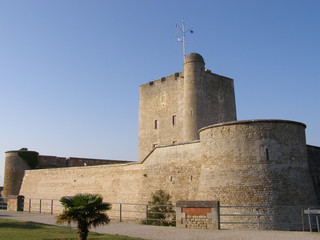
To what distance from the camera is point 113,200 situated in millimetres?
22625

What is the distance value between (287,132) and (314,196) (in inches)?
142

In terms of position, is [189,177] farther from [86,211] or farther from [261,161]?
[86,211]

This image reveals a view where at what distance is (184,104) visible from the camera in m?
25.3

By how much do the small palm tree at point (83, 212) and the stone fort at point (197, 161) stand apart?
24.8 ft

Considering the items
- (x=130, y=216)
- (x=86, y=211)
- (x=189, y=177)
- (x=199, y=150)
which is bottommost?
(x=130, y=216)

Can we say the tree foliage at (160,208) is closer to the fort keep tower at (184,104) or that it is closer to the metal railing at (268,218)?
the metal railing at (268,218)

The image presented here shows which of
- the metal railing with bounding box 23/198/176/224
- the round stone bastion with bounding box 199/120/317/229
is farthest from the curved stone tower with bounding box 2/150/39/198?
the round stone bastion with bounding box 199/120/317/229

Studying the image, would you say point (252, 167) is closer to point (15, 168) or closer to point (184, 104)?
point (184, 104)

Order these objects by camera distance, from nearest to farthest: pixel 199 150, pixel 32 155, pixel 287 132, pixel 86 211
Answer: pixel 86 211
pixel 287 132
pixel 199 150
pixel 32 155

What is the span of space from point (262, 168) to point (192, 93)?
36.6ft

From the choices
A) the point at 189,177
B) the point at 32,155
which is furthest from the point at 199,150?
the point at 32,155

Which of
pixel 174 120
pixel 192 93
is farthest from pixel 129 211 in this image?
pixel 174 120

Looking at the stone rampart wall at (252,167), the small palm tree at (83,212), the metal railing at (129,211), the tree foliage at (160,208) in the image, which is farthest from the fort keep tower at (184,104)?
the small palm tree at (83,212)

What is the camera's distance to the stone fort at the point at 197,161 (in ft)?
49.4
